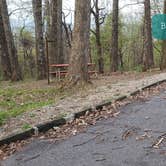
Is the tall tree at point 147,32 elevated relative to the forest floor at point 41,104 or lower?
elevated

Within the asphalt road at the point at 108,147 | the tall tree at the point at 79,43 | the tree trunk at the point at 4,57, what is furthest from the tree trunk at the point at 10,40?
the asphalt road at the point at 108,147

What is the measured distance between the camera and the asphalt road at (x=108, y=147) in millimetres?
5117

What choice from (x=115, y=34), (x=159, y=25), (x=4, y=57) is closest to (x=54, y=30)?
(x=4, y=57)

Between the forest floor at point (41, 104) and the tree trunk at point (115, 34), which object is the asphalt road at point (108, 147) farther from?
the tree trunk at point (115, 34)

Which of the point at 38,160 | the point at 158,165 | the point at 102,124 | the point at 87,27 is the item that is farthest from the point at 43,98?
the point at 158,165

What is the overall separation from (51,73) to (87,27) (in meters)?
4.51

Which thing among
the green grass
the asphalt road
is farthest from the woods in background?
the asphalt road

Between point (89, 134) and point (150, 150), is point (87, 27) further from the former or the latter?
point (150, 150)

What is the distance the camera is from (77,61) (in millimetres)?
12078

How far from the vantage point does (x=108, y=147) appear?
568 centimetres

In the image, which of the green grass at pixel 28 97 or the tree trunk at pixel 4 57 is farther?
the tree trunk at pixel 4 57

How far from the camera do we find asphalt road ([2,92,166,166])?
5.12 m

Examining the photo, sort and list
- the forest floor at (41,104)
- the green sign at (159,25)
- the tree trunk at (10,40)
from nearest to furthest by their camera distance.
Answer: the forest floor at (41,104) < the green sign at (159,25) < the tree trunk at (10,40)

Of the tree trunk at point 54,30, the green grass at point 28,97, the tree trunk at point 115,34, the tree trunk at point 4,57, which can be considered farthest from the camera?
the tree trunk at point 115,34
